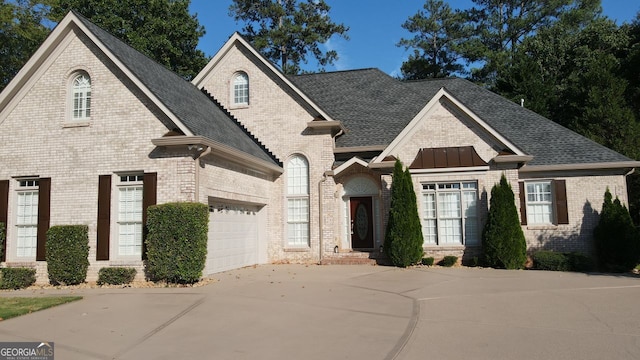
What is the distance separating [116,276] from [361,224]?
30.8 feet

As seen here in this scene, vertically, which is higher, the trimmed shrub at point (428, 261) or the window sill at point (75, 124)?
the window sill at point (75, 124)

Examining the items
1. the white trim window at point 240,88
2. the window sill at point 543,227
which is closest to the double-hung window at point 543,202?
the window sill at point 543,227

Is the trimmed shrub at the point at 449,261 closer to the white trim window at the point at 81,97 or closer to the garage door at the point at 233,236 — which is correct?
the garage door at the point at 233,236

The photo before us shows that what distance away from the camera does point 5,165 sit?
571 inches

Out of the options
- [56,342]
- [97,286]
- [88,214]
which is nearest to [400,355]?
[56,342]

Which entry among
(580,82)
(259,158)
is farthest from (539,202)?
(580,82)

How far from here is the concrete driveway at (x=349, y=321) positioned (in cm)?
634

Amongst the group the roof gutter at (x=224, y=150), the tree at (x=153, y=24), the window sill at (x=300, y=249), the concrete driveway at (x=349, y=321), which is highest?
the tree at (x=153, y=24)

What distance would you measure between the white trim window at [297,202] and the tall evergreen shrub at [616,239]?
10.7 metres

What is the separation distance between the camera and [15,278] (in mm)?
13266

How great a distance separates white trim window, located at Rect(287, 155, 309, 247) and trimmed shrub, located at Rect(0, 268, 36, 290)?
8.84m

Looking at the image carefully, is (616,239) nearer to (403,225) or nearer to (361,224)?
(403,225)

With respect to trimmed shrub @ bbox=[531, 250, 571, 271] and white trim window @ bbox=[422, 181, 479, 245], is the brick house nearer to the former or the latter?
white trim window @ bbox=[422, 181, 479, 245]

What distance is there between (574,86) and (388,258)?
846 inches
